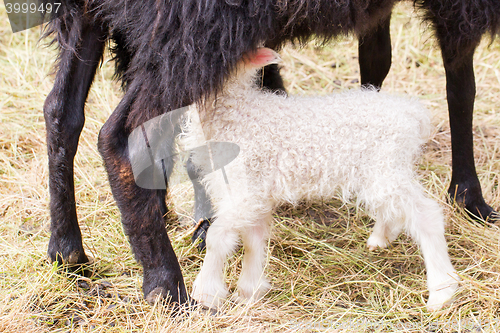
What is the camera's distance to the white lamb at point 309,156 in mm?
1733

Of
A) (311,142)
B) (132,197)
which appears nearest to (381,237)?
(311,142)

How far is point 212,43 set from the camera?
1.65 m

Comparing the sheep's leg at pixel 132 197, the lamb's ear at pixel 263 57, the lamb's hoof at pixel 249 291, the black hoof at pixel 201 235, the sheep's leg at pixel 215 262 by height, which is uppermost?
A: the lamb's ear at pixel 263 57

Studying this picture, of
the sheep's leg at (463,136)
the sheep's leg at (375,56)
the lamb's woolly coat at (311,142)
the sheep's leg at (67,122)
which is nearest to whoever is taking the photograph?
the lamb's woolly coat at (311,142)

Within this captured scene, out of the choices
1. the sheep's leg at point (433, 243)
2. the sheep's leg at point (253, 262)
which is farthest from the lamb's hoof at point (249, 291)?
the sheep's leg at point (433, 243)

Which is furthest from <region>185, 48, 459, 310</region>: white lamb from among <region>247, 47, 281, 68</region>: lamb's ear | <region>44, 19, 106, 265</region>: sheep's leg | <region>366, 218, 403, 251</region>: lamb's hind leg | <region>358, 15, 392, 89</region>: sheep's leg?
<region>358, 15, 392, 89</region>: sheep's leg

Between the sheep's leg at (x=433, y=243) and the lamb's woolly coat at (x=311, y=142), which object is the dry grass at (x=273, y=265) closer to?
the sheep's leg at (x=433, y=243)

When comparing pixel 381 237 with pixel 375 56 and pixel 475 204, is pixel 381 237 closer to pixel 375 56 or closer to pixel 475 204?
pixel 475 204

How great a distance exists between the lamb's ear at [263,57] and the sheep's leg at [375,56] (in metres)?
1.18

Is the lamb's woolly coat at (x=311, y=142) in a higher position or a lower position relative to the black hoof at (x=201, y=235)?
higher

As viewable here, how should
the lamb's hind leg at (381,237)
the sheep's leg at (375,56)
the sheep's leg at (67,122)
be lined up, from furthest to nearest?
the sheep's leg at (375,56) < the lamb's hind leg at (381,237) < the sheep's leg at (67,122)

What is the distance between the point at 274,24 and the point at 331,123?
0.42 meters

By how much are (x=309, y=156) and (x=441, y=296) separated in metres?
0.80

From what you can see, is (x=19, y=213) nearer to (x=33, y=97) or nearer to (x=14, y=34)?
(x=33, y=97)
